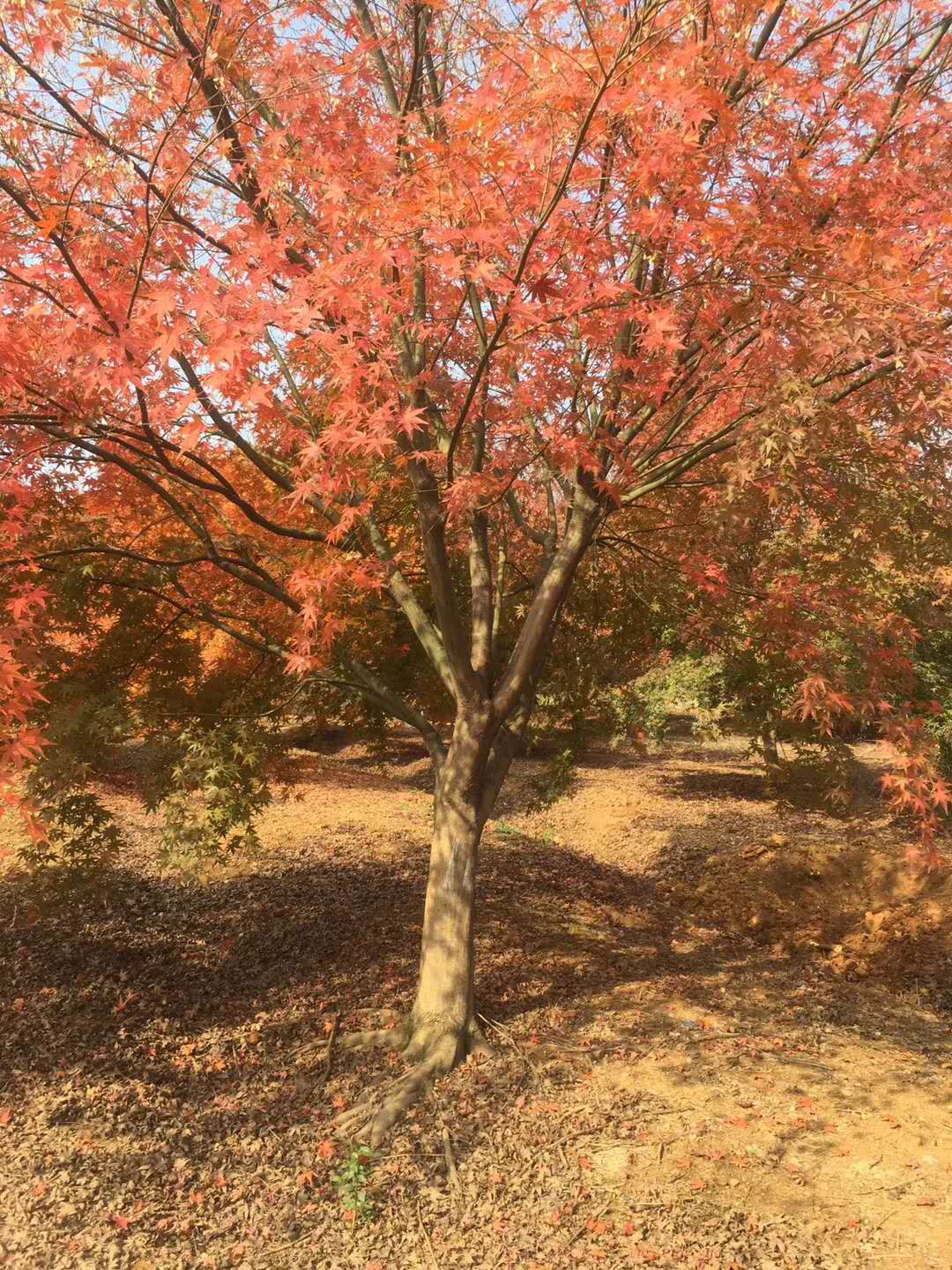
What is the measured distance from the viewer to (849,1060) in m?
5.70

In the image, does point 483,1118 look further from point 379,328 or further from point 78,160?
point 78,160

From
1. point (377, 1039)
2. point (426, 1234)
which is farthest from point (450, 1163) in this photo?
point (377, 1039)

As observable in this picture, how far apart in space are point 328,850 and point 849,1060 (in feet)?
21.8

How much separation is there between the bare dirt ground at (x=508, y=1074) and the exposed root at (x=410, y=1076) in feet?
0.40

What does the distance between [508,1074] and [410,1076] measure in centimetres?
63

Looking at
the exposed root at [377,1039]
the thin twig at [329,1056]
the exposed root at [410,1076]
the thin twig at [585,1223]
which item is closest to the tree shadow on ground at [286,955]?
the thin twig at [329,1056]

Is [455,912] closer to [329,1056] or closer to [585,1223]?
[329,1056]

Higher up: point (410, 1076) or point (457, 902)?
point (457, 902)

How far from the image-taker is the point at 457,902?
5691mm

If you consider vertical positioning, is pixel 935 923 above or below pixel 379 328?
below

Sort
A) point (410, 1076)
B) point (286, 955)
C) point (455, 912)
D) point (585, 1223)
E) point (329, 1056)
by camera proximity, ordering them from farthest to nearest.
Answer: point (286, 955) → point (329, 1056) → point (455, 912) → point (410, 1076) → point (585, 1223)

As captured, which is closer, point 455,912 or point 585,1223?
point 585,1223

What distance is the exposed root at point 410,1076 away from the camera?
5023 millimetres

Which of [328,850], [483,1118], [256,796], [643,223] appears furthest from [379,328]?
[328,850]
